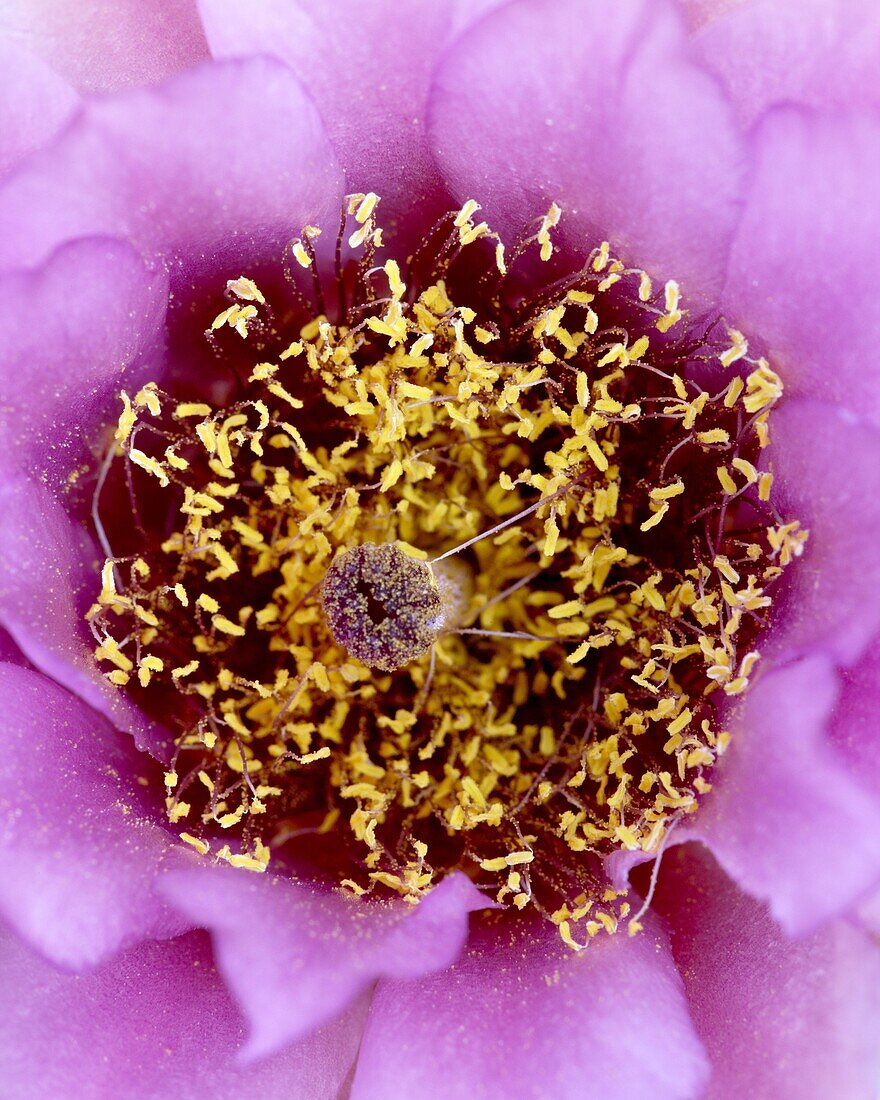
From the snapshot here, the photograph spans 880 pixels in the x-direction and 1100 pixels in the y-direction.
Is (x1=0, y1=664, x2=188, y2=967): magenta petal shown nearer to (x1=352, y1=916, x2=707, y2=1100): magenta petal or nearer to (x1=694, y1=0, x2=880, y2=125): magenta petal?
(x1=352, y1=916, x2=707, y2=1100): magenta petal

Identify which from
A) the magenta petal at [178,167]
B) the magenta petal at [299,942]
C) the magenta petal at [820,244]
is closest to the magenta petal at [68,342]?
the magenta petal at [178,167]

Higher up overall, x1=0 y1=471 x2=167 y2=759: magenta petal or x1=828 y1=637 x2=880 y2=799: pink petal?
x1=828 y1=637 x2=880 y2=799: pink petal

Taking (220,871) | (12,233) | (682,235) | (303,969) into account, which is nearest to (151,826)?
(220,871)

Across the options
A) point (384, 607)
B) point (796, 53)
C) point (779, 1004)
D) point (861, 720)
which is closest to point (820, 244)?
point (796, 53)

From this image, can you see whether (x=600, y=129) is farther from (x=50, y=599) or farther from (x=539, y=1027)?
(x=539, y=1027)

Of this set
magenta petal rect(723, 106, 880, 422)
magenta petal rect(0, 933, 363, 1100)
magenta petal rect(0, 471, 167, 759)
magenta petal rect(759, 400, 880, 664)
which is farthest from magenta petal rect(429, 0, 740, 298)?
magenta petal rect(0, 933, 363, 1100)

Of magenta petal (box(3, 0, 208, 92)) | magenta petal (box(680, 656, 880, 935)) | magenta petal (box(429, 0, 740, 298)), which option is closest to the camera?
magenta petal (box(680, 656, 880, 935))
